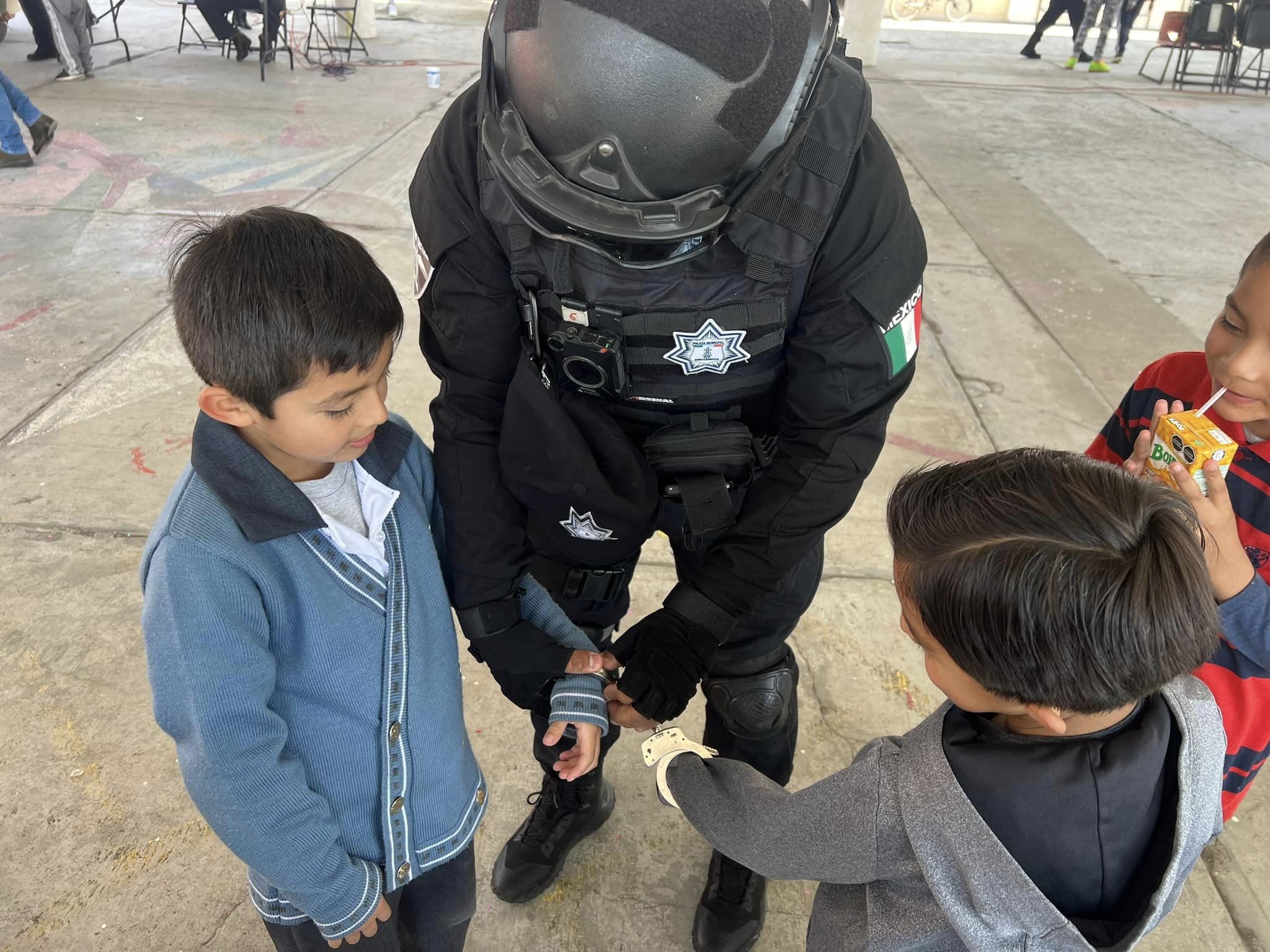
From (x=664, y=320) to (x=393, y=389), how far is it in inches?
83.9

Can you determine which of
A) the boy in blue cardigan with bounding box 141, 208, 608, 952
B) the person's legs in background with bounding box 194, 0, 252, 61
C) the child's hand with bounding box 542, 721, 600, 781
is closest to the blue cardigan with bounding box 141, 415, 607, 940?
the boy in blue cardigan with bounding box 141, 208, 608, 952

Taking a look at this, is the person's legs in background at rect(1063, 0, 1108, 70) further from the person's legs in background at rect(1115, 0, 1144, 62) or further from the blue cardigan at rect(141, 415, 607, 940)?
the blue cardigan at rect(141, 415, 607, 940)

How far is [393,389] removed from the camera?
10.3 feet

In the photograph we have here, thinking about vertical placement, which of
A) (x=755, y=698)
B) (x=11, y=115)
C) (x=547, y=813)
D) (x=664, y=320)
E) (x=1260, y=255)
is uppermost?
(x=1260, y=255)

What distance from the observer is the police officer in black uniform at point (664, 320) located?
97 centimetres

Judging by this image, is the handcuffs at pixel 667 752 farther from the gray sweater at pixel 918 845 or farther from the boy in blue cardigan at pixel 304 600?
the boy in blue cardigan at pixel 304 600

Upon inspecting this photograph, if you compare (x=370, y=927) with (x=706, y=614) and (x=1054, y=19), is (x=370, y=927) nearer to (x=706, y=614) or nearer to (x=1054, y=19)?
(x=706, y=614)

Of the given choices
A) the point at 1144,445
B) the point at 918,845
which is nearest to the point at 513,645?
the point at 918,845

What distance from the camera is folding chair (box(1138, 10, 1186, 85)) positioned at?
9211 millimetres

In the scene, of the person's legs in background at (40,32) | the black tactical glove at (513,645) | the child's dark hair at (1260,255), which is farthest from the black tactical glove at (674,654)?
the person's legs in background at (40,32)

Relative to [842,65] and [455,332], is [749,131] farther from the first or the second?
[455,332]

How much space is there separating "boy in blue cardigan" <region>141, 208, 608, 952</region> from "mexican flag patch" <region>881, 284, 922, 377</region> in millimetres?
→ 632

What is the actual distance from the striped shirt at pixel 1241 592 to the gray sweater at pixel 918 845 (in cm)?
21

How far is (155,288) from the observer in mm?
3748
